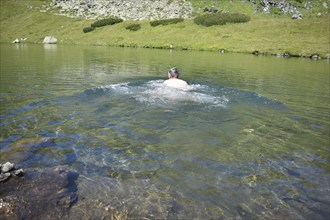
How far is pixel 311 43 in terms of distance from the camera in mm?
59500

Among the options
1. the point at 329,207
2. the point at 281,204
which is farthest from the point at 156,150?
the point at 329,207

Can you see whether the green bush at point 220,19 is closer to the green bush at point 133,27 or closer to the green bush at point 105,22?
the green bush at point 133,27

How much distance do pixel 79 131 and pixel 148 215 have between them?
5731 millimetres

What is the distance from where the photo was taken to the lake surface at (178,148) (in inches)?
253

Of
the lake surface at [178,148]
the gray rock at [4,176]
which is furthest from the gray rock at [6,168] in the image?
the lake surface at [178,148]

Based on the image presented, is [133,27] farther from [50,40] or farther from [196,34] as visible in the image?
[50,40]

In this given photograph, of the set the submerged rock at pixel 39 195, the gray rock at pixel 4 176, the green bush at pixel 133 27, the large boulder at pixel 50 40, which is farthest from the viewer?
the green bush at pixel 133 27

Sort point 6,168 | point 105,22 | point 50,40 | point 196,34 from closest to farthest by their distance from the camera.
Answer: point 6,168
point 196,34
point 50,40
point 105,22

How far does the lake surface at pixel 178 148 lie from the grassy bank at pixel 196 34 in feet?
155

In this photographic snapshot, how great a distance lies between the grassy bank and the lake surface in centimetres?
4711

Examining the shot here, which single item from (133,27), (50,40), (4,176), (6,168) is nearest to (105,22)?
(133,27)

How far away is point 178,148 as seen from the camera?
370 inches

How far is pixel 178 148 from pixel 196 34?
71.2 meters

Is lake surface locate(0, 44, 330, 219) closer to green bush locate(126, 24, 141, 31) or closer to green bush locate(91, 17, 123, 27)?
green bush locate(126, 24, 141, 31)
